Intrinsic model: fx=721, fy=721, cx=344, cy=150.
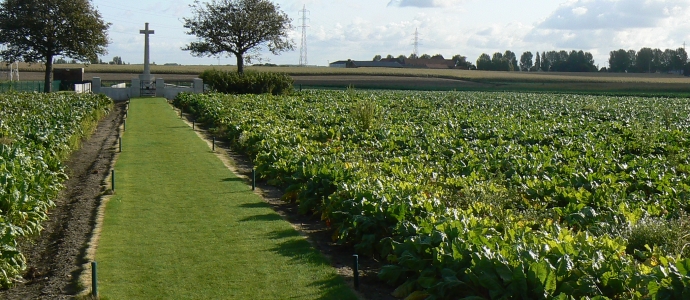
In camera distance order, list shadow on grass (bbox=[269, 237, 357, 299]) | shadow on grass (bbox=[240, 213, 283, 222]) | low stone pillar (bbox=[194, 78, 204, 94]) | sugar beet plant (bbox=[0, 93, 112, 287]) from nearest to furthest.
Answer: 1. shadow on grass (bbox=[269, 237, 357, 299])
2. sugar beet plant (bbox=[0, 93, 112, 287])
3. shadow on grass (bbox=[240, 213, 283, 222])
4. low stone pillar (bbox=[194, 78, 204, 94])

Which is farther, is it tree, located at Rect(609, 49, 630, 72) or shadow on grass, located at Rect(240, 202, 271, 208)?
tree, located at Rect(609, 49, 630, 72)

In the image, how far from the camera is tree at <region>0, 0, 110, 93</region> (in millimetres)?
56688

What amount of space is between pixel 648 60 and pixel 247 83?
128 metres

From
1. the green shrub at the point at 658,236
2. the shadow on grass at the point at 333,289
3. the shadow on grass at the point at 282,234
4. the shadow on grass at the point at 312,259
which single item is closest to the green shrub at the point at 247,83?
the shadow on grass at the point at 282,234

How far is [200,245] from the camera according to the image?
1044cm

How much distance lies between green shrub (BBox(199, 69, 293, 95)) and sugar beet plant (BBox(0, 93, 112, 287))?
26.1 m

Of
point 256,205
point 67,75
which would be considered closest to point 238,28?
point 67,75

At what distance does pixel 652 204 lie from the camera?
11352 mm

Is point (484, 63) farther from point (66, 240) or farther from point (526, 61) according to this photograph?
point (66, 240)

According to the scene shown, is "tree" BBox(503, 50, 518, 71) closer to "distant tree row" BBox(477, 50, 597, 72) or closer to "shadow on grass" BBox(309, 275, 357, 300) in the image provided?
"distant tree row" BBox(477, 50, 597, 72)

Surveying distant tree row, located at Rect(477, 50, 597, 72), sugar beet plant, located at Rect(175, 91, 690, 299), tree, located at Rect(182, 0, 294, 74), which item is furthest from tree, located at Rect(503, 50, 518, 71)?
sugar beet plant, located at Rect(175, 91, 690, 299)

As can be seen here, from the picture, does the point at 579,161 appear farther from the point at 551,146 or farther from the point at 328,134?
the point at 328,134

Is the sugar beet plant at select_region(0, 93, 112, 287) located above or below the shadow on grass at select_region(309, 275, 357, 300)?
above

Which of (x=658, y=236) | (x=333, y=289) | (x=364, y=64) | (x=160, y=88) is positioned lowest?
(x=333, y=289)
